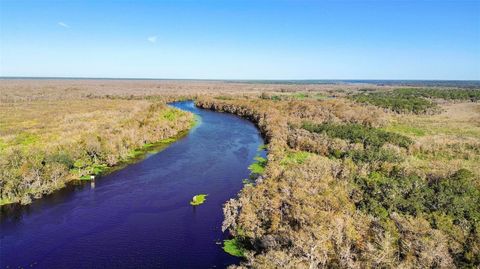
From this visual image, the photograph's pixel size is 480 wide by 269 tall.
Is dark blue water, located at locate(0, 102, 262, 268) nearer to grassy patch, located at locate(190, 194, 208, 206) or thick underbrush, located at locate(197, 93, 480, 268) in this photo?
grassy patch, located at locate(190, 194, 208, 206)

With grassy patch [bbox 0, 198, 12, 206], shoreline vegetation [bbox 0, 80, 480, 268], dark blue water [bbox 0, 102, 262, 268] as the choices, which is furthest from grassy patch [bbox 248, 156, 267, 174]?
grassy patch [bbox 0, 198, 12, 206]

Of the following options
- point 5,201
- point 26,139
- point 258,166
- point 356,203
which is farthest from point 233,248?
point 26,139

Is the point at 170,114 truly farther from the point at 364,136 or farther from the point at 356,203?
the point at 356,203

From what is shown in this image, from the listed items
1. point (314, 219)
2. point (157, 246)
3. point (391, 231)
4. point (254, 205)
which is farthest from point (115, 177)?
point (391, 231)

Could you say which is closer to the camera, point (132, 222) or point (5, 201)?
point (132, 222)

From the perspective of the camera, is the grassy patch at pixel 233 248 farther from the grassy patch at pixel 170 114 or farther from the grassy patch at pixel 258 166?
the grassy patch at pixel 170 114

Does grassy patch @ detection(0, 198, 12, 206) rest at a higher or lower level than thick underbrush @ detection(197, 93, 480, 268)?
lower
